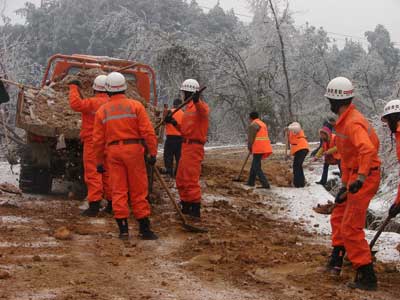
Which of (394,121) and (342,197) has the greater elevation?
(394,121)

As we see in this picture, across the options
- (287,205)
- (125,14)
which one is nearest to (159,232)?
(287,205)

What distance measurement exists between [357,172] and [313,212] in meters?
4.70

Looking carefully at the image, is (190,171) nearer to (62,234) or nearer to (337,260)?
(62,234)

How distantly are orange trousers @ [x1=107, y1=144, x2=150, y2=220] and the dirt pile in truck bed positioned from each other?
6.86ft

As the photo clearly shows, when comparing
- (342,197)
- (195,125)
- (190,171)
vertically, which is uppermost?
(195,125)

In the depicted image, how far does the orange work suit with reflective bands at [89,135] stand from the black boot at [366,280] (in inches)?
152

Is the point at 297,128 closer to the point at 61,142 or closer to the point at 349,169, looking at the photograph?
the point at 61,142

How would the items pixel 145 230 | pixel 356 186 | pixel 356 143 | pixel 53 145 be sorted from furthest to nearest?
pixel 53 145
pixel 145 230
pixel 356 143
pixel 356 186

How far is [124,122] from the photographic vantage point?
668 centimetres

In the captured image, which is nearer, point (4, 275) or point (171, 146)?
point (4, 275)

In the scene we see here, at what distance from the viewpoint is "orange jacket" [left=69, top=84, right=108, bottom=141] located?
26.1 ft

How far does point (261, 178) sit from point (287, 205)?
141cm

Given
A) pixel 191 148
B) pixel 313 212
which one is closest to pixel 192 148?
pixel 191 148

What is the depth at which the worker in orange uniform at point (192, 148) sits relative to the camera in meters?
8.13
